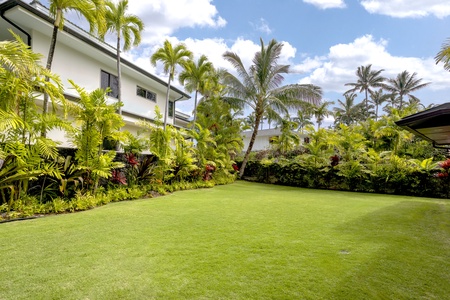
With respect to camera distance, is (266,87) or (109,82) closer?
(109,82)

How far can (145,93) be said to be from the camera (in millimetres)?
16703

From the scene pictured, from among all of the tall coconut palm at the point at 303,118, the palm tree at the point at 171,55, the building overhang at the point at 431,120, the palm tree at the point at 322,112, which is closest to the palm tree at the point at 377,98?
the palm tree at the point at 322,112

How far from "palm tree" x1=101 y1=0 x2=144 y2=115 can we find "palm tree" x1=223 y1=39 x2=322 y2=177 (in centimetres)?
598

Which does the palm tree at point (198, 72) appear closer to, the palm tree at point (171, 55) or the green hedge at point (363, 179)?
the palm tree at point (171, 55)

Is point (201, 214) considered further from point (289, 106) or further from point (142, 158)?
point (289, 106)

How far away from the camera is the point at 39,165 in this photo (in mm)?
6074

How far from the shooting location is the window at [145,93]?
52.3 ft

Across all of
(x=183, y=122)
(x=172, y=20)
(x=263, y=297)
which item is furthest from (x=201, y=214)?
(x=183, y=122)

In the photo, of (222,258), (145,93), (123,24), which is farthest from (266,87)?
(222,258)

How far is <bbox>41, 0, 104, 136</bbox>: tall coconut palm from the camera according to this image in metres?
6.75

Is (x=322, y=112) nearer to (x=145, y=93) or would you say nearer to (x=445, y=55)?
(x=145, y=93)

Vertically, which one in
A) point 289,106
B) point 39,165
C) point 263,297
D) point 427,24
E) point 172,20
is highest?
point 172,20

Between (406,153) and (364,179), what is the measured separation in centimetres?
553

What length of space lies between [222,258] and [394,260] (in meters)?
2.31
